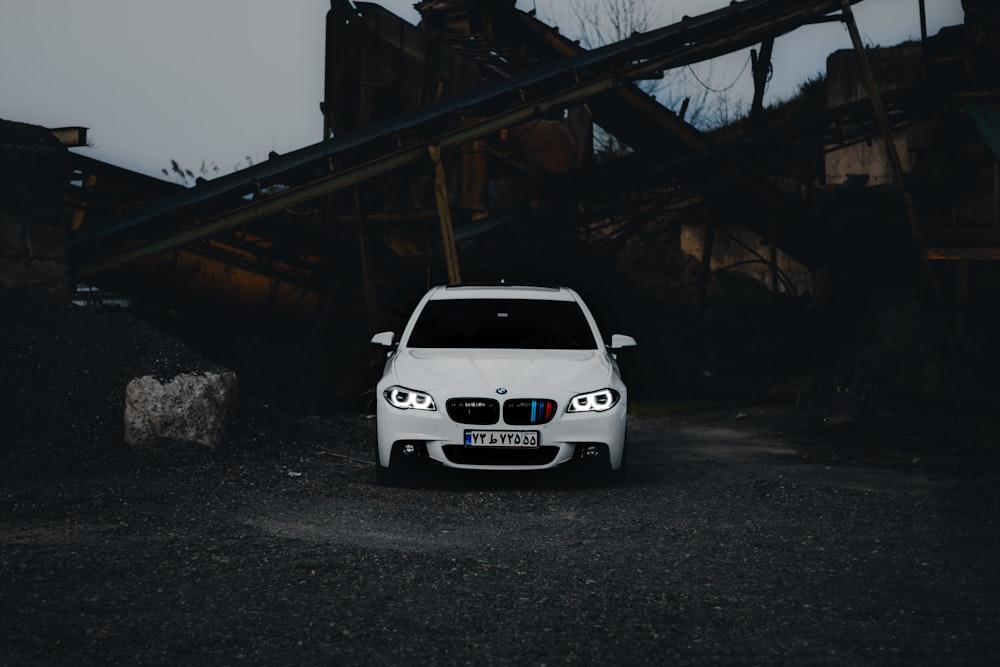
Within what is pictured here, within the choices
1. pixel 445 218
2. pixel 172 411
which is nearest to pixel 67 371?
pixel 172 411

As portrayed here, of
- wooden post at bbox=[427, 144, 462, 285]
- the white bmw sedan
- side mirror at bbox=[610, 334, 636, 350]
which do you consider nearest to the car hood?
the white bmw sedan

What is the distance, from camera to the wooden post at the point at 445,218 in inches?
550

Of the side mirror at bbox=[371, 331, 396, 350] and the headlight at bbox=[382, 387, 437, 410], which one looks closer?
the headlight at bbox=[382, 387, 437, 410]

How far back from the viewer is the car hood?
8.65m

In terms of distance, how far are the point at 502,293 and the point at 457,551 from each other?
398cm

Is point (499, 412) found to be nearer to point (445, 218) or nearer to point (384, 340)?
point (384, 340)

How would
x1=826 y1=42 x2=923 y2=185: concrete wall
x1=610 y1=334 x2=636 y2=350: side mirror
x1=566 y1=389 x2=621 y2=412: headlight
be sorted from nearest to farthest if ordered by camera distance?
x1=566 y1=389 x2=621 y2=412: headlight, x1=610 y1=334 x2=636 y2=350: side mirror, x1=826 y1=42 x2=923 y2=185: concrete wall

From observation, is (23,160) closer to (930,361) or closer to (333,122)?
(333,122)

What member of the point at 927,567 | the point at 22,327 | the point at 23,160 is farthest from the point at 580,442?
the point at 23,160

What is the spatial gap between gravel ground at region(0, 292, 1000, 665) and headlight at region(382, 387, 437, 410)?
72 cm

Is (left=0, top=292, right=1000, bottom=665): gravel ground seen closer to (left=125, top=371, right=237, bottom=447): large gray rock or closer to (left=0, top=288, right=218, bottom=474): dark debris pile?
(left=0, top=288, right=218, bottom=474): dark debris pile

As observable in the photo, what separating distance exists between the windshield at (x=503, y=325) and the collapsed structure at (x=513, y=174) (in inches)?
158

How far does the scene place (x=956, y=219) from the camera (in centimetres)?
1972

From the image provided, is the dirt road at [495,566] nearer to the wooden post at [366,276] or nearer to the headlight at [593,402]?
the headlight at [593,402]
